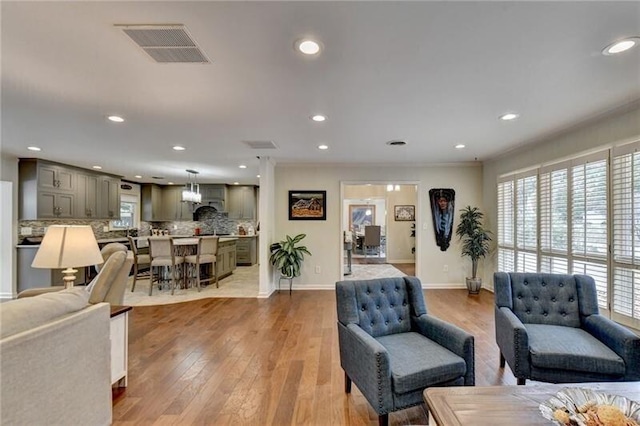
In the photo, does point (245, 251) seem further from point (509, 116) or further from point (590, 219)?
point (590, 219)

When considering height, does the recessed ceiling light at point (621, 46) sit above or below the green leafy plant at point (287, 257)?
above

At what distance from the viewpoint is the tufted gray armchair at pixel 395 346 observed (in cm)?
181

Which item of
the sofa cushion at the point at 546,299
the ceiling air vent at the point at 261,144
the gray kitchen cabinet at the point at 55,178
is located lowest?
the sofa cushion at the point at 546,299

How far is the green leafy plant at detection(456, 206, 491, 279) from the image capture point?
553cm

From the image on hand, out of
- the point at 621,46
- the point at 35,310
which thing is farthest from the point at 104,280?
the point at 621,46

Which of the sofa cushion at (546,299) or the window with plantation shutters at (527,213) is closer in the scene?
the sofa cushion at (546,299)

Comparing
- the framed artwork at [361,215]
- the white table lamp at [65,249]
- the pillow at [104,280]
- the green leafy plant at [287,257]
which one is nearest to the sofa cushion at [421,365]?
the pillow at [104,280]

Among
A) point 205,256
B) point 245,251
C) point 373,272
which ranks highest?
point 205,256

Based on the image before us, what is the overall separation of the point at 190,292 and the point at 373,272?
431cm

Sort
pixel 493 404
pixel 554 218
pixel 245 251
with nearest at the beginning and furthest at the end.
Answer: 1. pixel 493 404
2. pixel 554 218
3. pixel 245 251

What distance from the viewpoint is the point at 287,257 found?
546cm

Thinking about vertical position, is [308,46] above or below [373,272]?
above

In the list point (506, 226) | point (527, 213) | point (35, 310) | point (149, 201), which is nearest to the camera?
point (35, 310)

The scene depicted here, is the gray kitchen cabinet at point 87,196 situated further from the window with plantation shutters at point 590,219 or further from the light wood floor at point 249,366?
the window with plantation shutters at point 590,219
